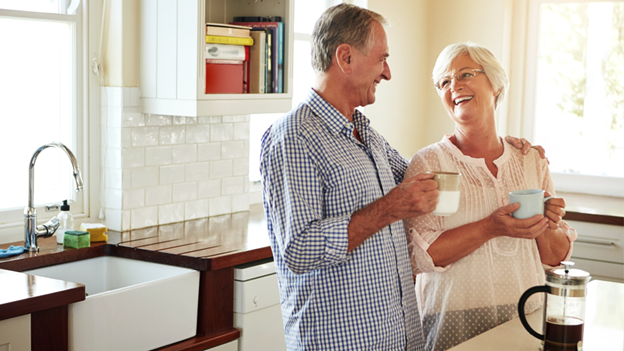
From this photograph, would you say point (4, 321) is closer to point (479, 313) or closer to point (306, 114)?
point (306, 114)

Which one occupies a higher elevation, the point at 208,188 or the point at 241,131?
the point at 241,131

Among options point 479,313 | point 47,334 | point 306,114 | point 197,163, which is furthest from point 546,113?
point 47,334

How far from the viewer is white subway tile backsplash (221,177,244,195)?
3373 millimetres

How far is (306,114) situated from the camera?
1.67 meters

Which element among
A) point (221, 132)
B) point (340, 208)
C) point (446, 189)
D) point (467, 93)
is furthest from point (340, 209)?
point (221, 132)

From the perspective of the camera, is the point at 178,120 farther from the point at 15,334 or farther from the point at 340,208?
the point at 340,208

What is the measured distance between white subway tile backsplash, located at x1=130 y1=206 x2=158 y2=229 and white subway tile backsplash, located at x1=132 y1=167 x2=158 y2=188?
111mm

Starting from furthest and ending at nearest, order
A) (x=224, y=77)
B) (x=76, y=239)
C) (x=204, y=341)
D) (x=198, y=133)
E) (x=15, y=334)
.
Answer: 1. (x=198, y=133)
2. (x=224, y=77)
3. (x=76, y=239)
4. (x=204, y=341)
5. (x=15, y=334)

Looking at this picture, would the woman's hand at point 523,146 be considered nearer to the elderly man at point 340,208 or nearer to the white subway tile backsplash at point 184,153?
the elderly man at point 340,208

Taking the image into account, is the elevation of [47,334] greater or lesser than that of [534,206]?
lesser

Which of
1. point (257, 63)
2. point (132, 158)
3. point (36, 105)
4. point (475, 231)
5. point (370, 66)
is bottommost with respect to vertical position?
point (475, 231)

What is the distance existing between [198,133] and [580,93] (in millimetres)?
2666

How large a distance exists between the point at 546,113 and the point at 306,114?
339 cm

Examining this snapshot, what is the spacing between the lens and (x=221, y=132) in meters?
3.32
